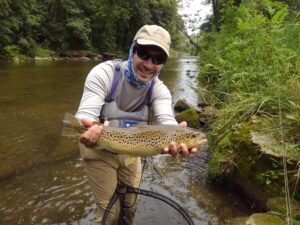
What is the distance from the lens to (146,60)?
2984 mm

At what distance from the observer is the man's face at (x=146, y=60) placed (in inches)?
116

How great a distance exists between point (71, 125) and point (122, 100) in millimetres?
608

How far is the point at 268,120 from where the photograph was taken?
5.27m

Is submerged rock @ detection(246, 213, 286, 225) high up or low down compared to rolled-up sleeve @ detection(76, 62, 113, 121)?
down

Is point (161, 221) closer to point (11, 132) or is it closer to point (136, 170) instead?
point (136, 170)

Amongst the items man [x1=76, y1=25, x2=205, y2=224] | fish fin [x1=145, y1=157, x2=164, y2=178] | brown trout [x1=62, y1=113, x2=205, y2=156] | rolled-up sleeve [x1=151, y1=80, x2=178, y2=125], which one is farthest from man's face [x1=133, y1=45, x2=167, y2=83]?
fish fin [x1=145, y1=157, x2=164, y2=178]

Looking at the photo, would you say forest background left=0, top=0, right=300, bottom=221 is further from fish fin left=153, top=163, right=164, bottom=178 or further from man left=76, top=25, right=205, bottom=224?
man left=76, top=25, right=205, bottom=224

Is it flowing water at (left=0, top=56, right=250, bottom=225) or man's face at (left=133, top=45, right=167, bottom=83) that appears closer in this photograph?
man's face at (left=133, top=45, right=167, bottom=83)

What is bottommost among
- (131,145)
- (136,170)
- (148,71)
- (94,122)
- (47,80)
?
(47,80)

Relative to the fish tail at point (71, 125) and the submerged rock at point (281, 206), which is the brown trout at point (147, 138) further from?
the submerged rock at point (281, 206)

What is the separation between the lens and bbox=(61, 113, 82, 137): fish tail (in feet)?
8.85

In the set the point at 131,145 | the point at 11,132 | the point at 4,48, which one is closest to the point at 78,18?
the point at 4,48

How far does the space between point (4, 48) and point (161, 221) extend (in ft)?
92.9

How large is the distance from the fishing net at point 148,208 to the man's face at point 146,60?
1080 millimetres
